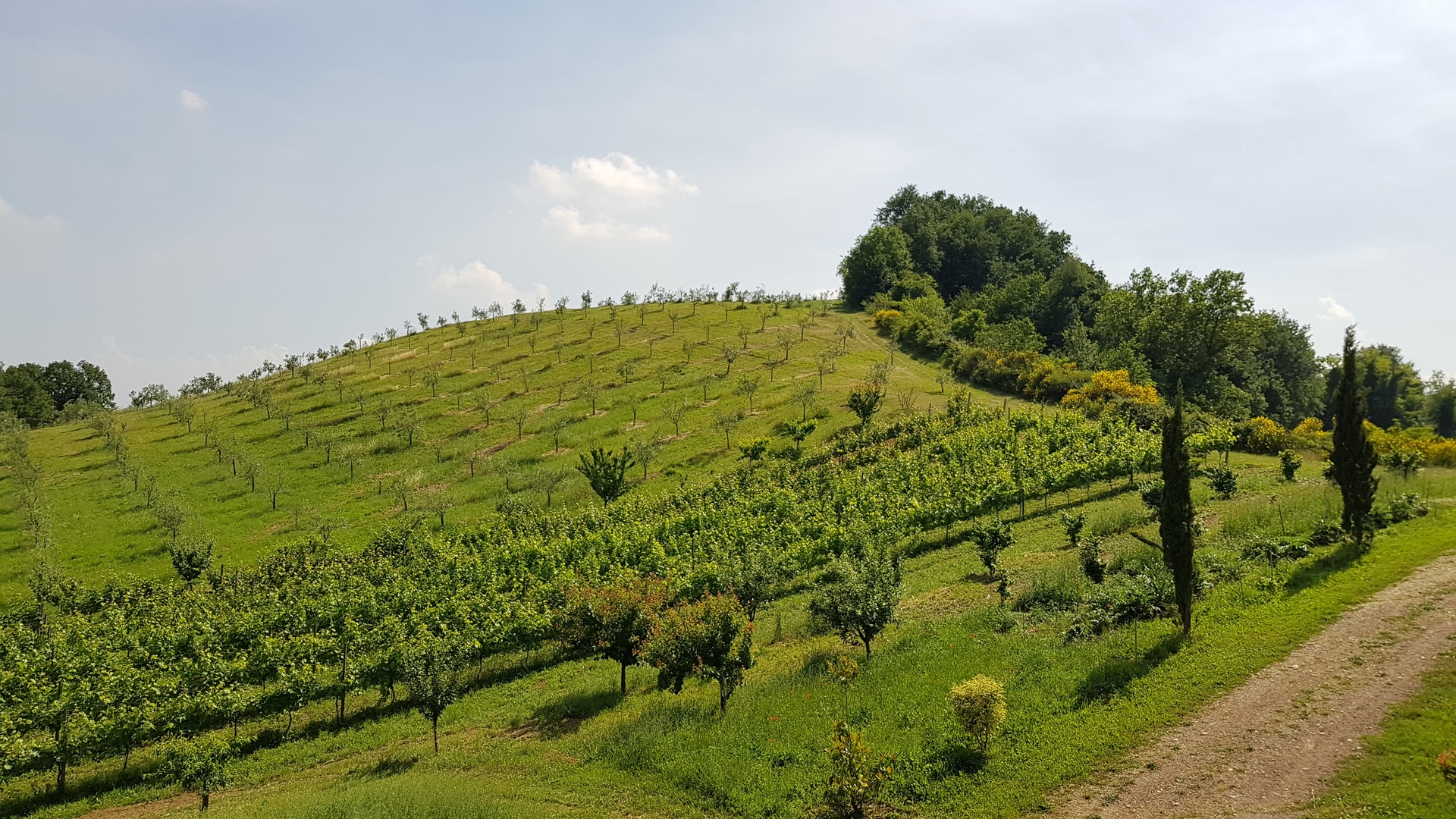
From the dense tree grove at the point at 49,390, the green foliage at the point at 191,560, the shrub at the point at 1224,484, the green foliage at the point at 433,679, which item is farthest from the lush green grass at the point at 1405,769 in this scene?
the dense tree grove at the point at 49,390

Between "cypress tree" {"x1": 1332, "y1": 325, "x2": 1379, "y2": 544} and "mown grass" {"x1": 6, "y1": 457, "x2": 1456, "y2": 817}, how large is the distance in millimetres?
1265

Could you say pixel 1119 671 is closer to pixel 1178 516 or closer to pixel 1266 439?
pixel 1178 516

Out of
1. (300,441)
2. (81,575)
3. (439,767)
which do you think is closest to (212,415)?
(300,441)

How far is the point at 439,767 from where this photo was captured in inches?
869

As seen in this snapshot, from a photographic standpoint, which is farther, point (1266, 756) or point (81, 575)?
Result: point (81, 575)

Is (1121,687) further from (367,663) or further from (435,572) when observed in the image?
(435,572)

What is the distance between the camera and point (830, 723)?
19859mm

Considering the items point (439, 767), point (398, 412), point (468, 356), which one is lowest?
point (439, 767)

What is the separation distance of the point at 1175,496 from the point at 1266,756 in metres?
8.06

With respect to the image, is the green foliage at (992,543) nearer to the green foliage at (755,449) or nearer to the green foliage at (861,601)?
the green foliage at (861,601)

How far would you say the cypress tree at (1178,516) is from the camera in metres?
20.3

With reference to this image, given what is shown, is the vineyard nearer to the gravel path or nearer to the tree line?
the gravel path

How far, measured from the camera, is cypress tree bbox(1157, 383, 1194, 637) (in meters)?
20.3

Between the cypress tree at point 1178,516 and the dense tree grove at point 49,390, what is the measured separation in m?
127
